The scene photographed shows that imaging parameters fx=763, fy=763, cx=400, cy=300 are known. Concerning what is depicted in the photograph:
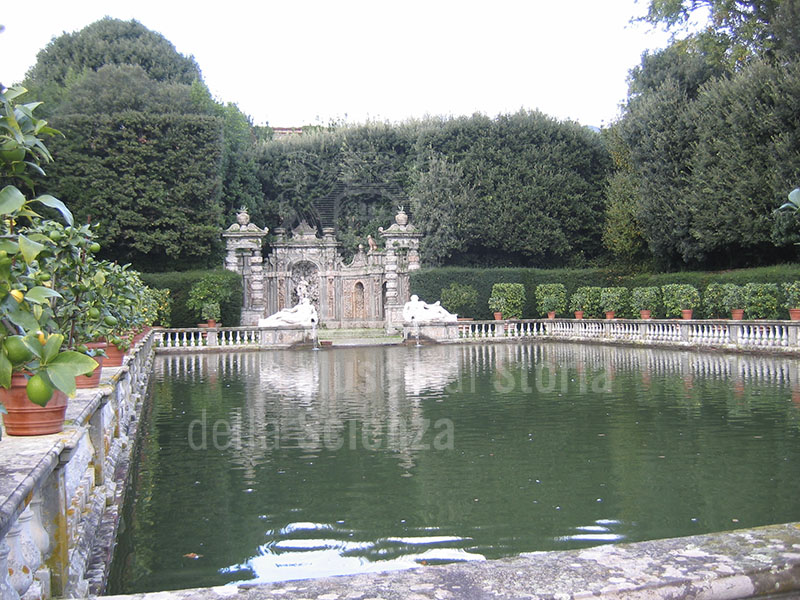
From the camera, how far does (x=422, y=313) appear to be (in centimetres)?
2452

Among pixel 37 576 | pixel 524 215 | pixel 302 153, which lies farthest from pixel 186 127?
pixel 37 576

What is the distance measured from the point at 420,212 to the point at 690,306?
38.2 feet

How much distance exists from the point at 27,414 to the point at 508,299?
24370mm

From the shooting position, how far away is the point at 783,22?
20.6 m

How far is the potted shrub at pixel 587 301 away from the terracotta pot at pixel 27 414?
78.1 feet

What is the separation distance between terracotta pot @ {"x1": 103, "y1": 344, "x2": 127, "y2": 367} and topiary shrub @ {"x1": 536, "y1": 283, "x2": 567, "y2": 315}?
20.2m

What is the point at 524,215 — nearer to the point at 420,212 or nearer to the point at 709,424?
the point at 420,212

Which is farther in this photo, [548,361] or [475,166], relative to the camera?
[475,166]

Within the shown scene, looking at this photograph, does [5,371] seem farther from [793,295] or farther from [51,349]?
[793,295]

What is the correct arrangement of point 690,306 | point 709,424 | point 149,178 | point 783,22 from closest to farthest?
point 709,424, point 783,22, point 690,306, point 149,178

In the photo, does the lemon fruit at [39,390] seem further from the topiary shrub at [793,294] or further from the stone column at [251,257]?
the stone column at [251,257]

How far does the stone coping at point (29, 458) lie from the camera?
7.91 feet

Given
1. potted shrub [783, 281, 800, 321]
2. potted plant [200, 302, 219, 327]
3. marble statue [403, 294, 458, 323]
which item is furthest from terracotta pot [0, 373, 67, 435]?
potted plant [200, 302, 219, 327]

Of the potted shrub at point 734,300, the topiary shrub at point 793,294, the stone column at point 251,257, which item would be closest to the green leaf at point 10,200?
the topiary shrub at point 793,294
